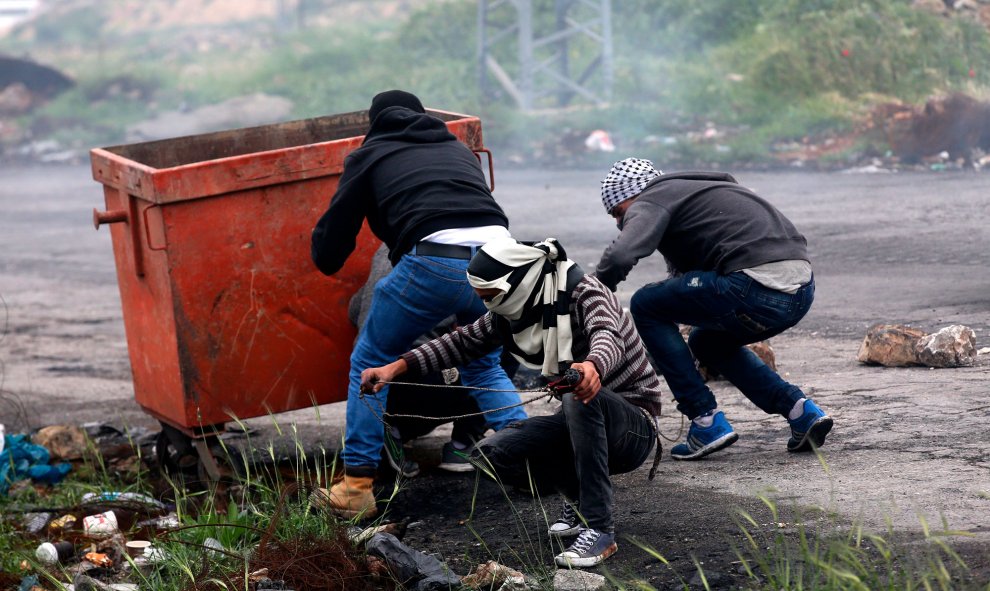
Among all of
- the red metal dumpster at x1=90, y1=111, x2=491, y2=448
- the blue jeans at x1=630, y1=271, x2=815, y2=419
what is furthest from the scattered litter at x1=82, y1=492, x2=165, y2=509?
the blue jeans at x1=630, y1=271, x2=815, y2=419

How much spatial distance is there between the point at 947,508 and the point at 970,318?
9.52ft

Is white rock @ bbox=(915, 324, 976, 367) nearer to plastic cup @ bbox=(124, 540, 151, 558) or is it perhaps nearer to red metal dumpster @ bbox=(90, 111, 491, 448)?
red metal dumpster @ bbox=(90, 111, 491, 448)

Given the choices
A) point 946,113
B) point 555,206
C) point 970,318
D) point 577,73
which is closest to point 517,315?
point 970,318

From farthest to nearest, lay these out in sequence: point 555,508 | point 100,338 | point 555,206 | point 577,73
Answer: point 577,73
point 555,206
point 100,338
point 555,508

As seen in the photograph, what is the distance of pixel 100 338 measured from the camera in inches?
345

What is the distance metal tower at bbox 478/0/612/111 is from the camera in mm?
15867

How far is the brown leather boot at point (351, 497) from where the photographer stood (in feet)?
14.8

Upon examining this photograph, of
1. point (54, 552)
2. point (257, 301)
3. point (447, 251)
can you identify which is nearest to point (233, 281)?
point (257, 301)

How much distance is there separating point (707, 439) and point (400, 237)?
1487mm

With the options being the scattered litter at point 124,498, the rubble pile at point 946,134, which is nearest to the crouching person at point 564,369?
the scattered litter at point 124,498

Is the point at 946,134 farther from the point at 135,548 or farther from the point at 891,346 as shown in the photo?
the point at 135,548

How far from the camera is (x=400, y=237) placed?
15.1ft

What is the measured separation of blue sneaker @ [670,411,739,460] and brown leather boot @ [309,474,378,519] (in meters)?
1.26

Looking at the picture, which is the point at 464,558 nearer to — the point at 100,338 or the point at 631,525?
the point at 631,525
